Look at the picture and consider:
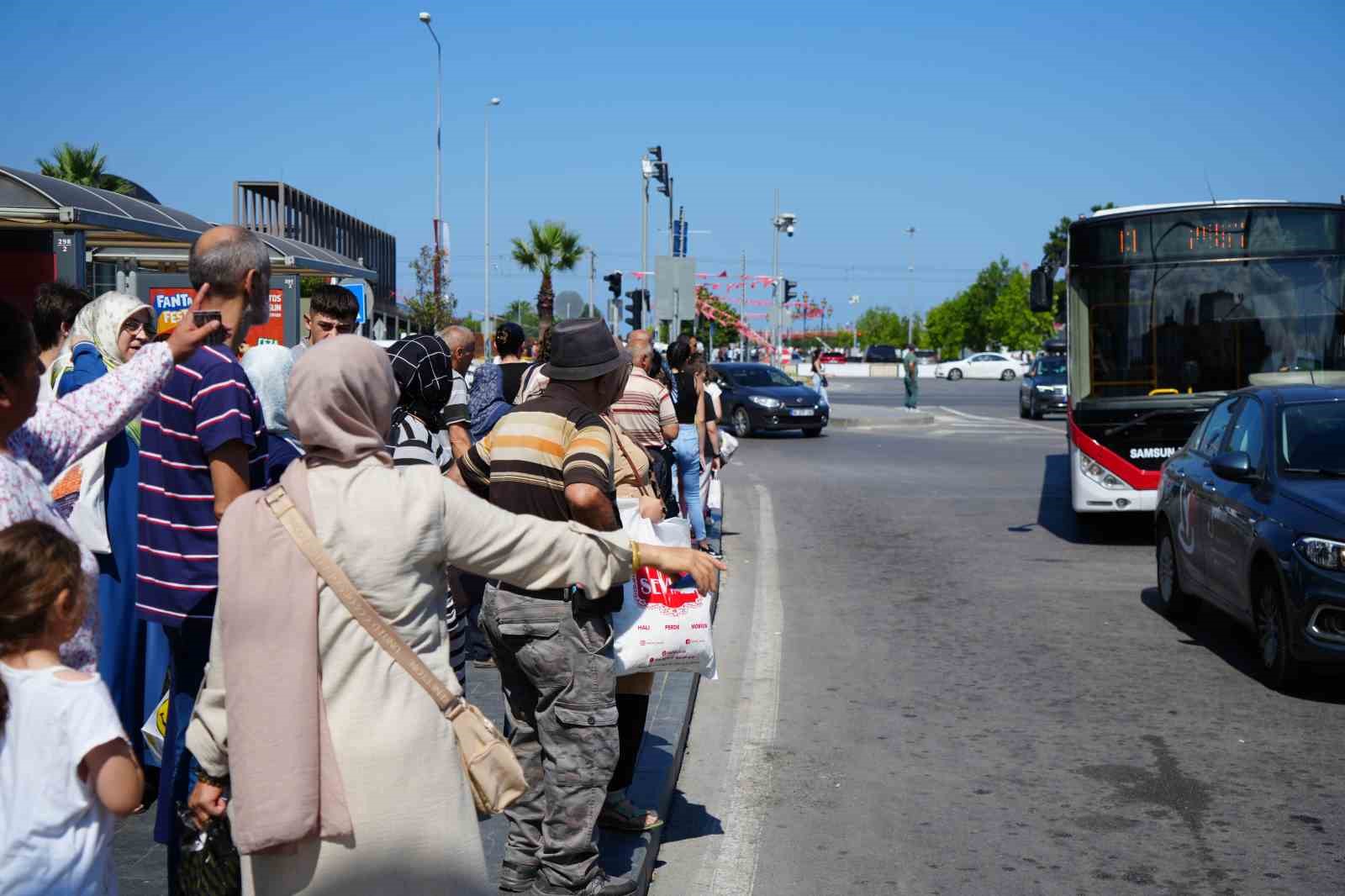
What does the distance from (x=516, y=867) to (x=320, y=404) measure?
212 centimetres

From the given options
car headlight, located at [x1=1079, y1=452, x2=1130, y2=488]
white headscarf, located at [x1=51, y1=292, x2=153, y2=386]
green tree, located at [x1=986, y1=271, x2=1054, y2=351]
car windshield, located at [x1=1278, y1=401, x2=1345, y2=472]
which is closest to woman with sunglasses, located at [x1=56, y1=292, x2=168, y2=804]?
white headscarf, located at [x1=51, y1=292, x2=153, y2=386]

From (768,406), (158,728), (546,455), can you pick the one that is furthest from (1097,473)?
(768,406)

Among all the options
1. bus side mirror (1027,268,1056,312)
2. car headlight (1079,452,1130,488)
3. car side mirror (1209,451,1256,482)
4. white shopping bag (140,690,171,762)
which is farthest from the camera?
bus side mirror (1027,268,1056,312)

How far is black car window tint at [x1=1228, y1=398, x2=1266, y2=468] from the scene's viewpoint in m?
8.35

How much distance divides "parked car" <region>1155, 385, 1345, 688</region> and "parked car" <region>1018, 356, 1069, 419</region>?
26.8 m

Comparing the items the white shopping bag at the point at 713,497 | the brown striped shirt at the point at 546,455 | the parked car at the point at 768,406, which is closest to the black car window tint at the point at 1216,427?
the white shopping bag at the point at 713,497

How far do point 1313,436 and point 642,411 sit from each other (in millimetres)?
4071

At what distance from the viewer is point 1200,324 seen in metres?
12.9

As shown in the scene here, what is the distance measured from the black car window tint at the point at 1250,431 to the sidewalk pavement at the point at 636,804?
Result: 3.67m

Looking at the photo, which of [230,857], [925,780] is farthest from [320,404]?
[925,780]

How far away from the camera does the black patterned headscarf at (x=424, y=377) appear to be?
211 inches

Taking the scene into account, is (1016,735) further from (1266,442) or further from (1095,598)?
(1095,598)

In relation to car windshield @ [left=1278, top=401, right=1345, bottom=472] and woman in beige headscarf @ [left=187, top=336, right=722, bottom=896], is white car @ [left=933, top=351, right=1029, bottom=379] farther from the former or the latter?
woman in beige headscarf @ [left=187, top=336, right=722, bottom=896]

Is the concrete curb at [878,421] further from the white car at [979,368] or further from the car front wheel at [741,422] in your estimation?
the white car at [979,368]
